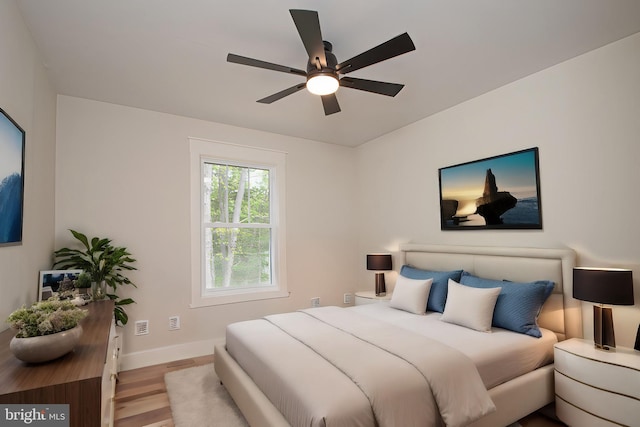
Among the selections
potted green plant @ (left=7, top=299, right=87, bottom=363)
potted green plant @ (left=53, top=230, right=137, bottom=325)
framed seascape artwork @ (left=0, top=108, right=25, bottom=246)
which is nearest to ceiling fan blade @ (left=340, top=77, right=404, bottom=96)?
framed seascape artwork @ (left=0, top=108, right=25, bottom=246)

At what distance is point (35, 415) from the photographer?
1.14 metres

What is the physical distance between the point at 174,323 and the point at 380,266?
2.54 m

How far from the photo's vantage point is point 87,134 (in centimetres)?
328

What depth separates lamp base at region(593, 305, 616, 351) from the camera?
7.30 feet

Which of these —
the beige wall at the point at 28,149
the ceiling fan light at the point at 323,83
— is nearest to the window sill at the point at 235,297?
the beige wall at the point at 28,149

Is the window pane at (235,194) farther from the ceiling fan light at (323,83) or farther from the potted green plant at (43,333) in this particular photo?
the potted green plant at (43,333)

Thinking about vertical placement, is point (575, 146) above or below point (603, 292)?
above

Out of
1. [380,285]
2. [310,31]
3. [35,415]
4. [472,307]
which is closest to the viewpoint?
[35,415]

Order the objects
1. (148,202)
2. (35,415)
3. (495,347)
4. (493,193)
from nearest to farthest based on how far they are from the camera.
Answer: (35,415) → (495,347) → (493,193) → (148,202)

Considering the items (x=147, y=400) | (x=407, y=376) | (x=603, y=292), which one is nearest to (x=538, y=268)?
(x=603, y=292)

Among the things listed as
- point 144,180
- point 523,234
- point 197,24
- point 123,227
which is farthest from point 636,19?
point 123,227

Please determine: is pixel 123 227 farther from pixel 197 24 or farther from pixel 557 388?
pixel 557 388

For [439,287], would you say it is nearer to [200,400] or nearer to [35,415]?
[200,400]

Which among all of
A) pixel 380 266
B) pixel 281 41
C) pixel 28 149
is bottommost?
pixel 380 266
